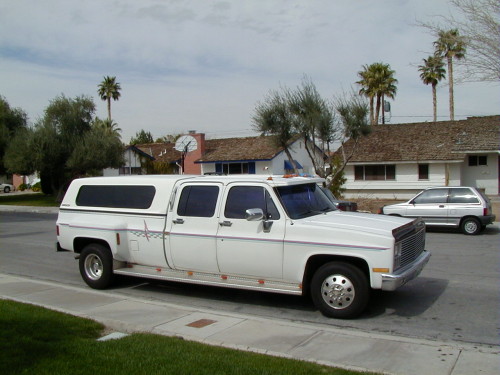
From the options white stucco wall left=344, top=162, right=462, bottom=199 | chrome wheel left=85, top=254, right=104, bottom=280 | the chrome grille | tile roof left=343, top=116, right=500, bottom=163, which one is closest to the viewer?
the chrome grille

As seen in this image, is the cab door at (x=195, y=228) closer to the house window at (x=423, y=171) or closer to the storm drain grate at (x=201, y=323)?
the storm drain grate at (x=201, y=323)

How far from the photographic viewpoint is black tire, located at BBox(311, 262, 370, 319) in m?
6.45

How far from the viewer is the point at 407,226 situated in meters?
6.86

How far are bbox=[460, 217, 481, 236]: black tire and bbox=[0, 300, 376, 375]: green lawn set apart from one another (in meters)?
12.8

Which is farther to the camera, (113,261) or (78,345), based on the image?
(113,261)

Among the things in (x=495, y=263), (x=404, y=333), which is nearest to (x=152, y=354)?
(x=404, y=333)

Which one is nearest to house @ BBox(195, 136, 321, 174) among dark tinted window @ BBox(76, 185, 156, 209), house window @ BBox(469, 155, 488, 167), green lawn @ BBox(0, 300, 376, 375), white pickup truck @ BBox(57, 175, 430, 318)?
house window @ BBox(469, 155, 488, 167)

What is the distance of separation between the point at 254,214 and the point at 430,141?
1128 inches

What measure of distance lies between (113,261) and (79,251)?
96 cm

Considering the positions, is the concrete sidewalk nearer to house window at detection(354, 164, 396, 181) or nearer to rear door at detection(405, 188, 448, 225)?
rear door at detection(405, 188, 448, 225)

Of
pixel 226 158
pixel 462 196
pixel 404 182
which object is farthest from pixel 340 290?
pixel 226 158

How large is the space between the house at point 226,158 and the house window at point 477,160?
1117 centimetres

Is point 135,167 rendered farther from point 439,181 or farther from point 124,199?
point 124,199

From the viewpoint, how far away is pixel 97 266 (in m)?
8.74
